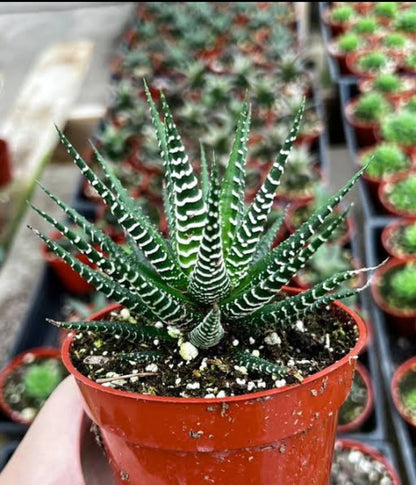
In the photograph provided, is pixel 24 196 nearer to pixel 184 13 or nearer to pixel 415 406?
pixel 184 13

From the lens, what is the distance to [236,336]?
2.75 ft

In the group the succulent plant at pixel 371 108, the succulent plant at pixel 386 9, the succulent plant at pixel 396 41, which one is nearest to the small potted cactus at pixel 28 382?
the succulent plant at pixel 371 108

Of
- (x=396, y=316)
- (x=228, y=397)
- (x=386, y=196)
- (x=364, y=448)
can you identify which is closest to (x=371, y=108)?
(x=386, y=196)

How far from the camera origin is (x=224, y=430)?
710mm

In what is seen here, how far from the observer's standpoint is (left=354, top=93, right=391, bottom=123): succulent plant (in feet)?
10.1

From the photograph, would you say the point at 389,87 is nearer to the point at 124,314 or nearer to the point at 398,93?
the point at 398,93

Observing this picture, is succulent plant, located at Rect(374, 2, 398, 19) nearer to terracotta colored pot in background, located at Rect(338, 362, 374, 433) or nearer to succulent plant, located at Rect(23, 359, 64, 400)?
terracotta colored pot in background, located at Rect(338, 362, 374, 433)

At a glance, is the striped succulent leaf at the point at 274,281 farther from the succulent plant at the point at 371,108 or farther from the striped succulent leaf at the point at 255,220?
the succulent plant at the point at 371,108

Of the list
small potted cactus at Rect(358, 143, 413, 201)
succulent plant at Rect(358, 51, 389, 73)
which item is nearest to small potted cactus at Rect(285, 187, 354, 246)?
small potted cactus at Rect(358, 143, 413, 201)

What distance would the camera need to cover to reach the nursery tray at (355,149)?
2.60m

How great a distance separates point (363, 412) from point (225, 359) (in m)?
1.12

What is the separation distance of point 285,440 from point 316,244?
0.74 ft

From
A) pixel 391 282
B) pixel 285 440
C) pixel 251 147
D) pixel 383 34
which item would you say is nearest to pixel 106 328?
pixel 285 440

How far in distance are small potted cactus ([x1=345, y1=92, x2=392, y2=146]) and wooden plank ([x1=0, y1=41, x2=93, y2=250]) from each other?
136 centimetres
